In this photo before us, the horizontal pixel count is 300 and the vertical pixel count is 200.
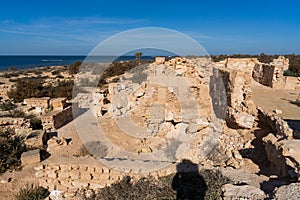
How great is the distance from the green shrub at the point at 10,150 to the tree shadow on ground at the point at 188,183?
151 inches

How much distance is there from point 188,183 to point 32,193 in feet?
9.85

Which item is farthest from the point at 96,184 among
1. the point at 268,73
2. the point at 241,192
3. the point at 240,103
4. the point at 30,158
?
the point at 268,73

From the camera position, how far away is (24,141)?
23.2 ft

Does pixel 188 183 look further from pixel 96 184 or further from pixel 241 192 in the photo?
pixel 96 184

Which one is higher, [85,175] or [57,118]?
[57,118]

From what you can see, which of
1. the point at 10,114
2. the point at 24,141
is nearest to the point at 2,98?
the point at 10,114

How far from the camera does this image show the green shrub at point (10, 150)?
6035 millimetres

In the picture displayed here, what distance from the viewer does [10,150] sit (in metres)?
6.53

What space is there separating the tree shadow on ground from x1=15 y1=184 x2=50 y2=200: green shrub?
261cm

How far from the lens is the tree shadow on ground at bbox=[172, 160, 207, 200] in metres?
4.47

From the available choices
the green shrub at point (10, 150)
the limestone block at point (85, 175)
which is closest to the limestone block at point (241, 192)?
the limestone block at point (85, 175)

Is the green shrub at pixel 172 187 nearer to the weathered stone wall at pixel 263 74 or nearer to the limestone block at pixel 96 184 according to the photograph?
the limestone block at pixel 96 184

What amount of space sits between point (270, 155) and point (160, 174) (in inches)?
99.7

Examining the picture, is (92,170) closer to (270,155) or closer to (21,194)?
(21,194)
